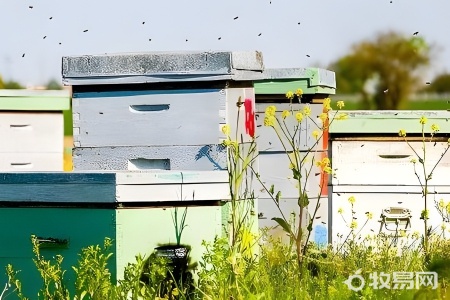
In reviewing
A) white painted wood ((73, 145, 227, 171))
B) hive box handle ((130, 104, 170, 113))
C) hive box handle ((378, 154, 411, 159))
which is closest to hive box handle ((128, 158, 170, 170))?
white painted wood ((73, 145, 227, 171))

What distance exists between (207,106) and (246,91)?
32cm

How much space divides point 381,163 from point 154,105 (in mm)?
1901

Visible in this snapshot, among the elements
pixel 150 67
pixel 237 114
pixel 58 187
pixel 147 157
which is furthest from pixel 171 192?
pixel 150 67

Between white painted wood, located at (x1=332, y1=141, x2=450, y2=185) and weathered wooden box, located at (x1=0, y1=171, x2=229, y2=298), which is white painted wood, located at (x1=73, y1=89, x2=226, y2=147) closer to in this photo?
weathered wooden box, located at (x1=0, y1=171, x2=229, y2=298)

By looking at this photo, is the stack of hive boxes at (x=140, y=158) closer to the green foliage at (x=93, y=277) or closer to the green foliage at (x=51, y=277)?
the green foliage at (x=51, y=277)

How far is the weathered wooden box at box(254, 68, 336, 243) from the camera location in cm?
557

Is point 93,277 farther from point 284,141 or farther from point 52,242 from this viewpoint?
point 284,141

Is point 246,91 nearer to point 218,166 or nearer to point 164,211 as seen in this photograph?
point 218,166

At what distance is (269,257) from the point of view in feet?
13.9

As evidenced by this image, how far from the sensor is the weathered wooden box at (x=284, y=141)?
557cm

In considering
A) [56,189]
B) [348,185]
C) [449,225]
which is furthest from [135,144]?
[449,225]

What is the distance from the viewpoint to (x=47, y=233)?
370 centimetres

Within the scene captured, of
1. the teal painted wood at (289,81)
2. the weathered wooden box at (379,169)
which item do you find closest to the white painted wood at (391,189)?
the weathered wooden box at (379,169)

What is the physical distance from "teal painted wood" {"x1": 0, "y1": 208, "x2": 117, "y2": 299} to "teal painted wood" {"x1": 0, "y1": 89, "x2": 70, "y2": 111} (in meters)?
2.96
